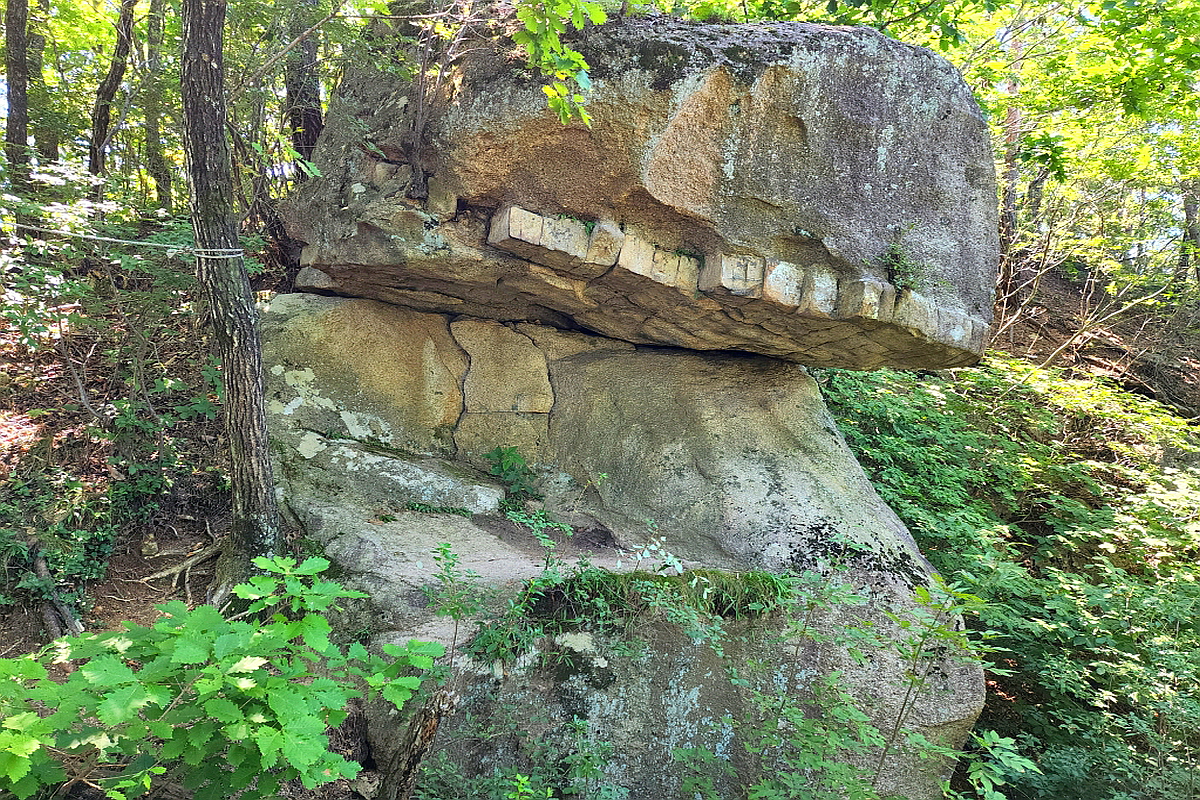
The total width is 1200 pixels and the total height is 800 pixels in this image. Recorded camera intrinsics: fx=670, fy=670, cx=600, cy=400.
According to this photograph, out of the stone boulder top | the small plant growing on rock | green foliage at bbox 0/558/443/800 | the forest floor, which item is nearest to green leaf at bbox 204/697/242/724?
green foliage at bbox 0/558/443/800

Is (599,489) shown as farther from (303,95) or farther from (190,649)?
(303,95)

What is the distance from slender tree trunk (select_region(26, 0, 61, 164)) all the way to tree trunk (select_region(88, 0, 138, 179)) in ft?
1.77

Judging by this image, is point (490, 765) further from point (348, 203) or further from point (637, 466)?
point (348, 203)

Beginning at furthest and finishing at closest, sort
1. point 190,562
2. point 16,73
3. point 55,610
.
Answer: point 16,73
point 190,562
point 55,610

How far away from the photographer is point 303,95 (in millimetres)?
6566

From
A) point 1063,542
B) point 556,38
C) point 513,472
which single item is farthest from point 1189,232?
point 556,38

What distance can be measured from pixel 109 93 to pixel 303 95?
170 centimetres

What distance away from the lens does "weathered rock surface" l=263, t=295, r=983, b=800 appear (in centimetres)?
377

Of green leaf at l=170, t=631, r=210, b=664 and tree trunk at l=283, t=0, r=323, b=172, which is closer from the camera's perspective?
green leaf at l=170, t=631, r=210, b=664

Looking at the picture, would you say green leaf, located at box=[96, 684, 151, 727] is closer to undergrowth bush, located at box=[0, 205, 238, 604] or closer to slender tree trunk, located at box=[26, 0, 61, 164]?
undergrowth bush, located at box=[0, 205, 238, 604]

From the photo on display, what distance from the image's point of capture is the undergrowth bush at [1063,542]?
407 centimetres

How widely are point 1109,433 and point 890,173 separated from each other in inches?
193

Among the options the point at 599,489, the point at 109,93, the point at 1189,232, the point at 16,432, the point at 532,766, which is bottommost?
the point at 532,766

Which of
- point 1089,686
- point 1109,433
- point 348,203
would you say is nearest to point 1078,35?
point 1109,433
